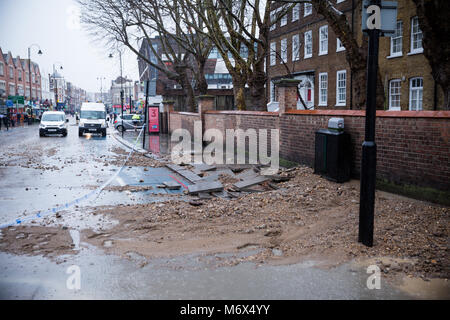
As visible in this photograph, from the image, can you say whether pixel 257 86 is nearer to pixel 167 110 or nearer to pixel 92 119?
pixel 167 110

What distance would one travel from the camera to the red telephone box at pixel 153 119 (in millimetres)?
31938

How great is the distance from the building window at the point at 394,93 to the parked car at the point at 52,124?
22701 mm

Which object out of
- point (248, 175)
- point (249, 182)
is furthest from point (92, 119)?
point (249, 182)

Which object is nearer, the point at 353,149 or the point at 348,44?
the point at 353,149

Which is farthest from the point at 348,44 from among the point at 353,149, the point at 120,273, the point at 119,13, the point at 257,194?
the point at 119,13

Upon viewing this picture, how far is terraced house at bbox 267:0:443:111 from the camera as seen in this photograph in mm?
22453

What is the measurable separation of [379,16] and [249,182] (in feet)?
17.8

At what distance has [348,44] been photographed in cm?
1123

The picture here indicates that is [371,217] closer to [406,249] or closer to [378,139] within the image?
[406,249]

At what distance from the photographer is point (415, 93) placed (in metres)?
22.8

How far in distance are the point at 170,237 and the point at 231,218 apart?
1348mm

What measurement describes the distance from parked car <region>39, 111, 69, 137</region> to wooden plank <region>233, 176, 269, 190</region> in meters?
24.4

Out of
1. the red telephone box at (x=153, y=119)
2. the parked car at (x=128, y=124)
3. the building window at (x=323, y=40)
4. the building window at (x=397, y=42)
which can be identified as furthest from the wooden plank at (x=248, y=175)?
the parked car at (x=128, y=124)
